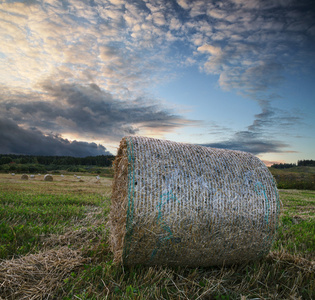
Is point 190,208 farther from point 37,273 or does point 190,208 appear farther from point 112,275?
point 37,273

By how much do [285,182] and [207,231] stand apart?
35.3 metres

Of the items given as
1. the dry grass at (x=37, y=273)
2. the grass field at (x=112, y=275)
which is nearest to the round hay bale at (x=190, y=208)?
the grass field at (x=112, y=275)

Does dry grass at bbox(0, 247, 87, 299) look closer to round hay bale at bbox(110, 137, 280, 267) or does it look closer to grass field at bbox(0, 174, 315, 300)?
grass field at bbox(0, 174, 315, 300)

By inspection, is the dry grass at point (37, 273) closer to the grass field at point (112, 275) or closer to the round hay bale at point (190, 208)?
the grass field at point (112, 275)

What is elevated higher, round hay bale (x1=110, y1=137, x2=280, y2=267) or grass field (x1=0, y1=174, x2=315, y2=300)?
round hay bale (x1=110, y1=137, x2=280, y2=267)

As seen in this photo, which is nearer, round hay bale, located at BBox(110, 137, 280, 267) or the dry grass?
the dry grass

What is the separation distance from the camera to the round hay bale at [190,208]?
→ 3592mm

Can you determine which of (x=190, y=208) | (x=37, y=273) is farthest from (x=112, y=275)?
(x=190, y=208)

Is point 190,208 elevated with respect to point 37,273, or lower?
elevated

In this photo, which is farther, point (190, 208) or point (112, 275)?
point (190, 208)

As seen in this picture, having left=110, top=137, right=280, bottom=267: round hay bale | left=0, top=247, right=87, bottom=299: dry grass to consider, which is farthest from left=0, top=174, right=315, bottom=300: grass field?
left=110, top=137, right=280, bottom=267: round hay bale

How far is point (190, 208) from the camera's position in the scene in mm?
3736

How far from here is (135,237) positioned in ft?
11.6

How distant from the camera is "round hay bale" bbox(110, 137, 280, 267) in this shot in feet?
11.8
